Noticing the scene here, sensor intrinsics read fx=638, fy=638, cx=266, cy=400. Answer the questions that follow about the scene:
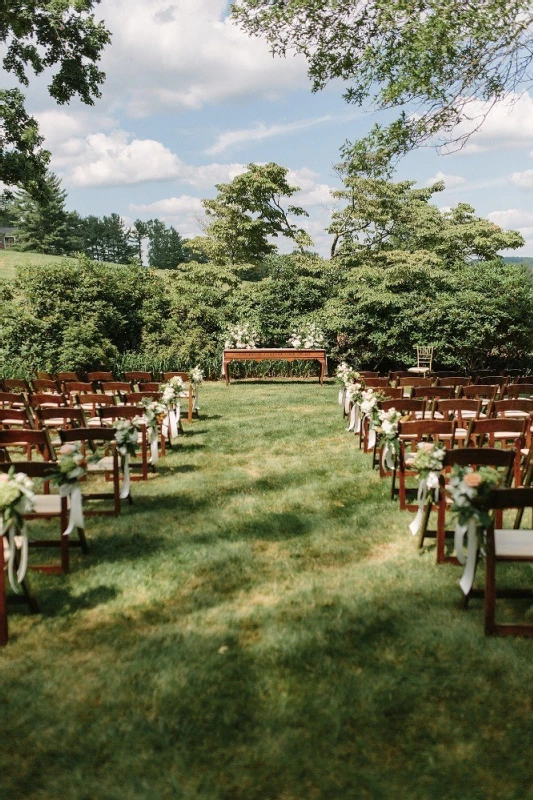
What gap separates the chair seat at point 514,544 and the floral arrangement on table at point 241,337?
569 inches

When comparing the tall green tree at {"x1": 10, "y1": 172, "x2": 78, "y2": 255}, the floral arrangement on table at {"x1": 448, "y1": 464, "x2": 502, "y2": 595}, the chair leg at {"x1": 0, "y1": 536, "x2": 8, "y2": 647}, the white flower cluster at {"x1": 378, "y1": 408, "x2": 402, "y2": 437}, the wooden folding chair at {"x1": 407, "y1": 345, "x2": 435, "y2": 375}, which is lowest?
the chair leg at {"x1": 0, "y1": 536, "x2": 8, "y2": 647}

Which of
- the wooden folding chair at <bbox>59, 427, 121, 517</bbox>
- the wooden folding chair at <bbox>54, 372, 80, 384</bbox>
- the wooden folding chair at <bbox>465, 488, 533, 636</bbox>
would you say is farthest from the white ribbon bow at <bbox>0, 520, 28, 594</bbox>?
the wooden folding chair at <bbox>54, 372, 80, 384</bbox>

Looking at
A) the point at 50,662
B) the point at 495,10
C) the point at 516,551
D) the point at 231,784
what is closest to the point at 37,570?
the point at 50,662

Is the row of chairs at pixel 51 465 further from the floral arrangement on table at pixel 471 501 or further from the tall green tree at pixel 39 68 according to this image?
the tall green tree at pixel 39 68

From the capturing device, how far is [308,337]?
1852cm

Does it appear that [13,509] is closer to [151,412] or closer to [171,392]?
[151,412]

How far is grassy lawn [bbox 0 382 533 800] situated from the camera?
2.69m

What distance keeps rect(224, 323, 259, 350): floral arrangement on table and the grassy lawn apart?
12815 millimetres

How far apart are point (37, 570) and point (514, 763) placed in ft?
11.6

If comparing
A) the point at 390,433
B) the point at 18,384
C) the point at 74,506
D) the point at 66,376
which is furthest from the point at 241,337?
the point at 74,506

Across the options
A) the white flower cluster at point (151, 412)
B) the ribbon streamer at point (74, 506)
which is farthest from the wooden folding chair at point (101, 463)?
the white flower cluster at point (151, 412)

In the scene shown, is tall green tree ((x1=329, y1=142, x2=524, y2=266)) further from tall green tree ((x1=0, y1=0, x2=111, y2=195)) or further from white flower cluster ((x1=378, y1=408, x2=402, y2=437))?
white flower cluster ((x1=378, y1=408, x2=402, y2=437))

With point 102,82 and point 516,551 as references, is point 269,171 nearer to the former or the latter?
point 102,82

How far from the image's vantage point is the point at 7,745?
2.89 metres
